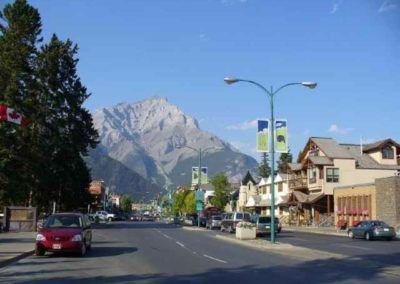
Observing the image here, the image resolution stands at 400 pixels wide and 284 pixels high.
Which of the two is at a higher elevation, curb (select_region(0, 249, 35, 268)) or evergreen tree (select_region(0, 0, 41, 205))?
evergreen tree (select_region(0, 0, 41, 205))

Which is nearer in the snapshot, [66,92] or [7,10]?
[7,10]

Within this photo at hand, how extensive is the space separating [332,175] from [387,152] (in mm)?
8792

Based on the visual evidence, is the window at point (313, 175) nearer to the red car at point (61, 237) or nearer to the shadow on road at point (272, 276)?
the shadow on road at point (272, 276)

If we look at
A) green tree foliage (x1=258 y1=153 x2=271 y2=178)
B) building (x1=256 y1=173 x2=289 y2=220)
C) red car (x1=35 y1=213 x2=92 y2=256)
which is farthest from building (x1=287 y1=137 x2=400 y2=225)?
green tree foliage (x1=258 y1=153 x2=271 y2=178)

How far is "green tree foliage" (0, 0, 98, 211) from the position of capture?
5022cm

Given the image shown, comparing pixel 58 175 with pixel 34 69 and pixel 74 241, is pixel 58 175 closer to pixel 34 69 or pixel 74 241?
pixel 34 69

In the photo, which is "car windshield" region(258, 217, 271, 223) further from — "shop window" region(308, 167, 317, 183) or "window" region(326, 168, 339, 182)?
"shop window" region(308, 167, 317, 183)

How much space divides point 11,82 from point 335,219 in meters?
39.2

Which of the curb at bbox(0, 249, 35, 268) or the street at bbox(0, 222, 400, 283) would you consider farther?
the curb at bbox(0, 249, 35, 268)

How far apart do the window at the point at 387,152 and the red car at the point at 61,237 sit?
204ft

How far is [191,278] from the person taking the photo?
53.0 ft

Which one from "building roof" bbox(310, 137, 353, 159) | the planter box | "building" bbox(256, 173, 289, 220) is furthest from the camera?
"building" bbox(256, 173, 289, 220)

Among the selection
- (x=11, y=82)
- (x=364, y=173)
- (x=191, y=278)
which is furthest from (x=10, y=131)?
(x=364, y=173)

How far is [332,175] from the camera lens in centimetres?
7594
